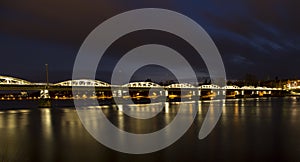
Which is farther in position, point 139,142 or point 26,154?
point 139,142

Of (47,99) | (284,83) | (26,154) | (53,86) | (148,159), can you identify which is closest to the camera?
(148,159)

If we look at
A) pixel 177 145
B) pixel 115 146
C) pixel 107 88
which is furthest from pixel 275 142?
pixel 107 88

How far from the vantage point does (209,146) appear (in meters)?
11.5

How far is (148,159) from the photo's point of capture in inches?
362

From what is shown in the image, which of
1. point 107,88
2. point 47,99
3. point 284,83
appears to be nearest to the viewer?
point 47,99

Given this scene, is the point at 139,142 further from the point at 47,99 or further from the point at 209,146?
the point at 47,99

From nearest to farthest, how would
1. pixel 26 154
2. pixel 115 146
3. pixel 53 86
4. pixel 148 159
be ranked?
pixel 148 159 < pixel 26 154 < pixel 115 146 < pixel 53 86

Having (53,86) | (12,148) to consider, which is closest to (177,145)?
(12,148)

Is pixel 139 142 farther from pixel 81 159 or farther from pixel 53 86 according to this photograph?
pixel 53 86

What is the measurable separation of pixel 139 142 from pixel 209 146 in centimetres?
288

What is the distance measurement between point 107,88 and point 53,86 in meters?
13.8

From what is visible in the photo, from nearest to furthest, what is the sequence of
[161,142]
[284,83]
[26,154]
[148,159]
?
[148,159]
[26,154]
[161,142]
[284,83]

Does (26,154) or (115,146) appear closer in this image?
(26,154)

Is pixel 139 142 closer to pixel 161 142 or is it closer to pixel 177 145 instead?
pixel 161 142
